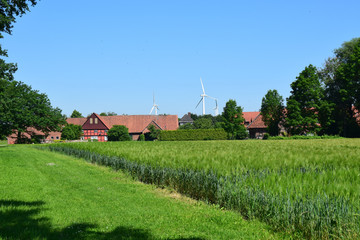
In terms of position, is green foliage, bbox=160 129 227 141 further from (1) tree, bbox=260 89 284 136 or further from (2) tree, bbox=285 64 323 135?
(2) tree, bbox=285 64 323 135

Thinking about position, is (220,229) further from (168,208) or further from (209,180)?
(209,180)

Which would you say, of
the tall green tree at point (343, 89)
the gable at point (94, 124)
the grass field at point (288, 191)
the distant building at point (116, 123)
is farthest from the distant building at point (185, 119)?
the grass field at point (288, 191)

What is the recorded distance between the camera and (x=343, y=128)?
67.6m

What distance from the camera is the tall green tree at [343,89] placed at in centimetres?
6159

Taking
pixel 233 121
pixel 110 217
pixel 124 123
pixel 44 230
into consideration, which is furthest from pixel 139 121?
pixel 44 230

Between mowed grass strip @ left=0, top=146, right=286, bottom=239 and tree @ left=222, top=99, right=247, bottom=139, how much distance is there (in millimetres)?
71112

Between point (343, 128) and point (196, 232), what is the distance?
70165 mm

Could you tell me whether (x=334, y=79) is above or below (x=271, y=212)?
above

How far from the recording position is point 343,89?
6216cm

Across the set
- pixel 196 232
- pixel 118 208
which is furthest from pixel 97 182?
pixel 196 232

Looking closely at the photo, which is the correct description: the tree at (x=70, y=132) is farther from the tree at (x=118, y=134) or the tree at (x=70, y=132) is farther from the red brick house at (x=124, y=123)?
the red brick house at (x=124, y=123)

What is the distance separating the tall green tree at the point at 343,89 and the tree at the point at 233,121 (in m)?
21.3

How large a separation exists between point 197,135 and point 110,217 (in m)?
70.9

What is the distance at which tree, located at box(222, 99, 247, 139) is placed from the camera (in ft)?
270
